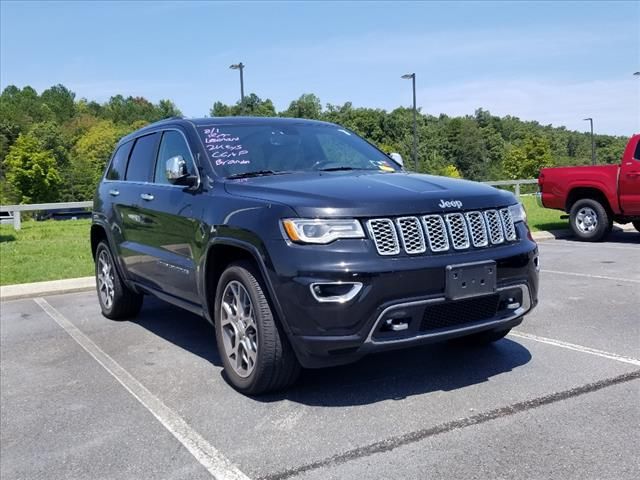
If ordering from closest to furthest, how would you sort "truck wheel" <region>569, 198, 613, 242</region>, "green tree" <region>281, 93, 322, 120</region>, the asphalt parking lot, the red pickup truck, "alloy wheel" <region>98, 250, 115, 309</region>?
the asphalt parking lot, "alloy wheel" <region>98, 250, 115, 309</region>, the red pickup truck, "truck wheel" <region>569, 198, 613, 242</region>, "green tree" <region>281, 93, 322, 120</region>

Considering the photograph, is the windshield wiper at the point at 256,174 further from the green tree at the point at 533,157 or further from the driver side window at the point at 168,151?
the green tree at the point at 533,157

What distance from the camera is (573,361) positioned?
14.9 ft

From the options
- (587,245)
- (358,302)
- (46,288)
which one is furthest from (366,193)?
(587,245)

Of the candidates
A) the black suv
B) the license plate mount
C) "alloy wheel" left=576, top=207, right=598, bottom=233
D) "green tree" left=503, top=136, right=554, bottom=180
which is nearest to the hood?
the black suv

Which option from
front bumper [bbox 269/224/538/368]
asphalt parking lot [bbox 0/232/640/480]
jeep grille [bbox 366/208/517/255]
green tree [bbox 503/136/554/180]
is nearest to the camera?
asphalt parking lot [bbox 0/232/640/480]

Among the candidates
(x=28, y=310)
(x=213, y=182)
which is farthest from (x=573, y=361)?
(x=28, y=310)

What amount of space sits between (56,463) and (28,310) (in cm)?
452

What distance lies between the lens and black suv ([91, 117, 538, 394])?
3.54 metres

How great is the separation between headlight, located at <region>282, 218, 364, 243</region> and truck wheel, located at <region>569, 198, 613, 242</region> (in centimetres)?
966

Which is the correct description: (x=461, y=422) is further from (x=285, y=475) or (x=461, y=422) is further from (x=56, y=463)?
(x=56, y=463)

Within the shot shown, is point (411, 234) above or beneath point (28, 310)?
above

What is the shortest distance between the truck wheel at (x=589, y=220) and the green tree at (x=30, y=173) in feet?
202

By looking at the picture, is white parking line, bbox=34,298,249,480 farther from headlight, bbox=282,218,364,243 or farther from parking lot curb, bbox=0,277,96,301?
parking lot curb, bbox=0,277,96,301

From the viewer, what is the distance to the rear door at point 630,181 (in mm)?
11312
